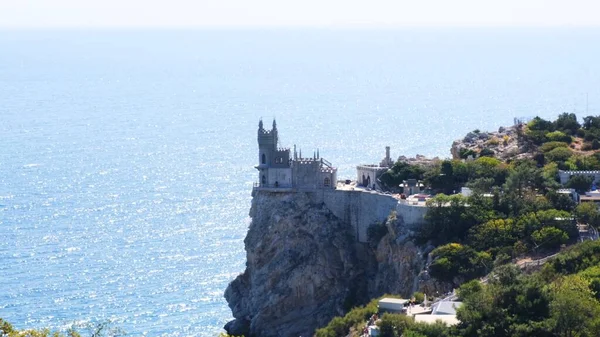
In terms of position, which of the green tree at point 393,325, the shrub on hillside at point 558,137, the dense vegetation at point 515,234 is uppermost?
the shrub on hillside at point 558,137

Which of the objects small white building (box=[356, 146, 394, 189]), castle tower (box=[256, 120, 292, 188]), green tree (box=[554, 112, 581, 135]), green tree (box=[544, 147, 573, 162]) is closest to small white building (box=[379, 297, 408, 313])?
small white building (box=[356, 146, 394, 189])

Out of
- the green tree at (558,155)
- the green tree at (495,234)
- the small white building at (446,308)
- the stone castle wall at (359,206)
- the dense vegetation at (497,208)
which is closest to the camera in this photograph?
the small white building at (446,308)

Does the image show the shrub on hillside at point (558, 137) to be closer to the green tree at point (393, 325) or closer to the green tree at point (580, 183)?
the green tree at point (580, 183)

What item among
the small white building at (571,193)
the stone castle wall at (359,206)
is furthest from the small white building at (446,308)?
the stone castle wall at (359,206)

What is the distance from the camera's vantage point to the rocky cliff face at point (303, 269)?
2751 inches

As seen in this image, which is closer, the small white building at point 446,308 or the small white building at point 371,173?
the small white building at point 446,308

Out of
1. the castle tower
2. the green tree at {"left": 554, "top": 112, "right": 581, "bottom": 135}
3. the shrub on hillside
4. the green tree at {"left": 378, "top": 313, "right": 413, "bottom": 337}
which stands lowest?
the green tree at {"left": 378, "top": 313, "right": 413, "bottom": 337}

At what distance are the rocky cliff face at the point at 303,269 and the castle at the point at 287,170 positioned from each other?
29.6 inches

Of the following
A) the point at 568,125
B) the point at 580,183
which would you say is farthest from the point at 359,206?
the point at 568,125

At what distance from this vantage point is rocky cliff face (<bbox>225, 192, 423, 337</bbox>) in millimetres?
69875

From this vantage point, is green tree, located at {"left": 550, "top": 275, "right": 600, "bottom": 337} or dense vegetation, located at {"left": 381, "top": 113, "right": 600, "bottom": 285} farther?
dense vegetation, located at {"left": 381, "top": 113, "right": 600, "bottom": 285}

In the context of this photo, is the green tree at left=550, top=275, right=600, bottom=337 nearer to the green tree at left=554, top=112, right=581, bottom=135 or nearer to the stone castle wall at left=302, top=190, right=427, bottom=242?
the stone castle wall at left=302, top=190, right=427, bottom=242

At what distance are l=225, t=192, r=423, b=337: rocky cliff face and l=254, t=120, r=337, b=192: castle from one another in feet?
2.47

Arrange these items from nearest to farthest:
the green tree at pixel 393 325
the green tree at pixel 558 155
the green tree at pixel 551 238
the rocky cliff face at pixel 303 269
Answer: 1. the green tree at pixel 393 325
2. the green tree at pixel 551 238
3. the rocky cliff face at pixel 303 269
4. the green tree at pixel 558 155
